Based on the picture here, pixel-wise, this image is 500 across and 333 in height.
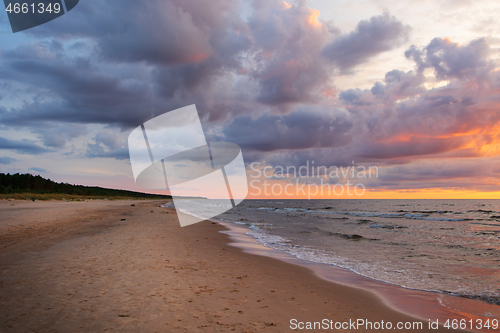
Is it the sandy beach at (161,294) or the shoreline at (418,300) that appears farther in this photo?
the shoreline at (418,300)

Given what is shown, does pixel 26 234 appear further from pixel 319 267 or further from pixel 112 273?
pixel 319 267

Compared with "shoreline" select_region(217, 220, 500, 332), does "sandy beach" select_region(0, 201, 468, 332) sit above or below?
above

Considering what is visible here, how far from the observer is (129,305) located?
17.8 feet

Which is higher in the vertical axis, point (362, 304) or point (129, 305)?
point (129, 305)

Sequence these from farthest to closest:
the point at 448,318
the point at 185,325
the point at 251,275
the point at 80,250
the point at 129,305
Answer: the point at 80,250
the point at 251,275
the point at 448,318
the point at 129,305
the point at 185,325

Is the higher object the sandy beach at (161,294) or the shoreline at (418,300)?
the sandy beach at (161,294)

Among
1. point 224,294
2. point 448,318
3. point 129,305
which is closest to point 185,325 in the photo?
point 129,305

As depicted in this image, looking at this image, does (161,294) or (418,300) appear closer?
(161,294)

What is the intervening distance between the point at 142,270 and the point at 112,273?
0.81 metres

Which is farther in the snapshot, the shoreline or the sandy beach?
the shoreline

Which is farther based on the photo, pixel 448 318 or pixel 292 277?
pixel 292 277

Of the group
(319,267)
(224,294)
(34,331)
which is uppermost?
(34,331)

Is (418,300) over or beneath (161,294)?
beneath

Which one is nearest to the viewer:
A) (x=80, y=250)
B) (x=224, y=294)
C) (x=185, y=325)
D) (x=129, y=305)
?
(x=185, y=325)
